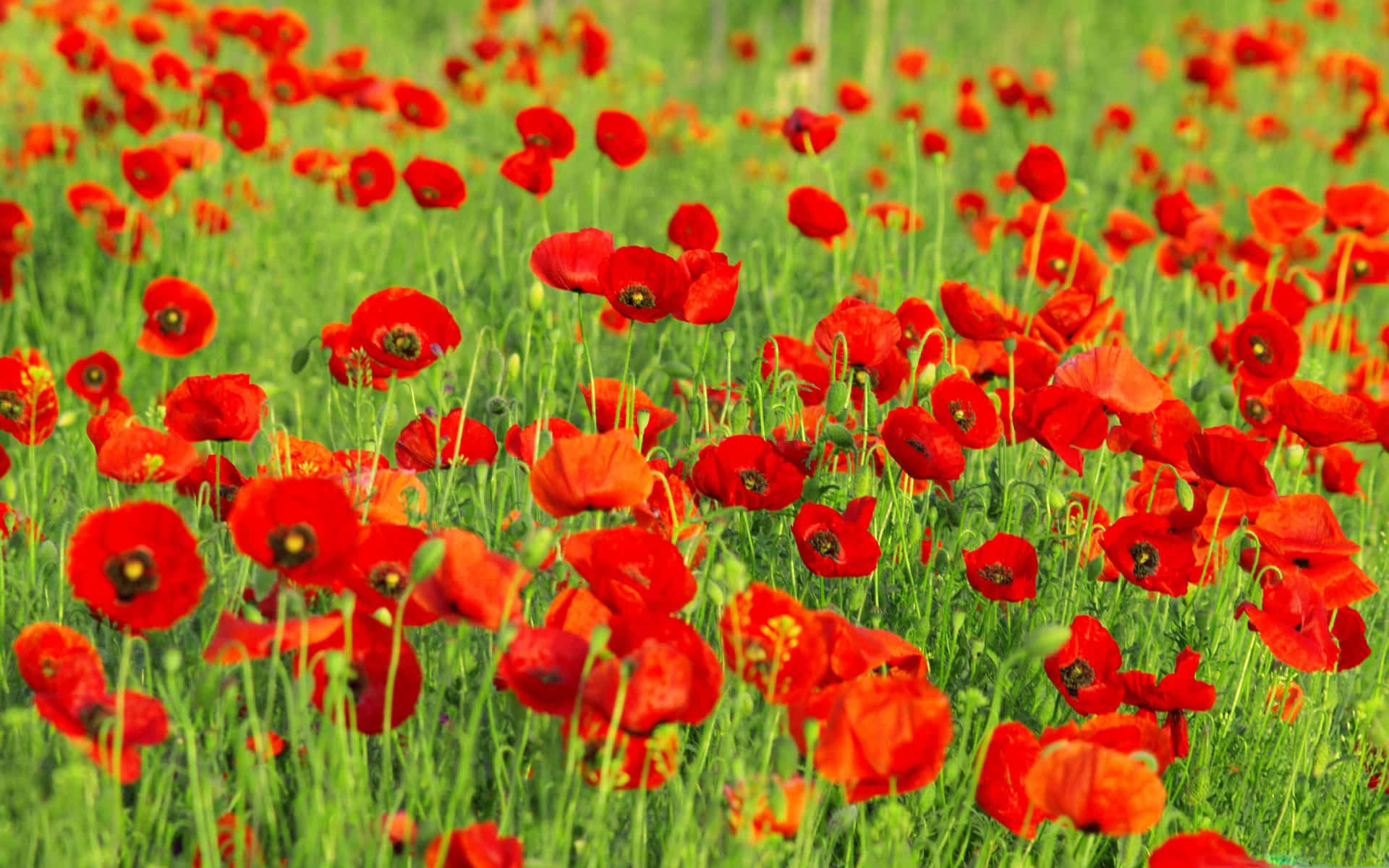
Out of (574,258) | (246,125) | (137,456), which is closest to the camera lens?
(137,456)

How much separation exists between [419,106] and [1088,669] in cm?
270

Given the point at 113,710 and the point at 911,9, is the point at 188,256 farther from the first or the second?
the point at 911,9

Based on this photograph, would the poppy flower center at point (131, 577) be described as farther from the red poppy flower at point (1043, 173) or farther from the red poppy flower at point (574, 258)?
the red poppy flower at point (1043, 173)

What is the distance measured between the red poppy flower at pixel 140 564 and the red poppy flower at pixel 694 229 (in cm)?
133

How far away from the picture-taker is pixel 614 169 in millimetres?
5223

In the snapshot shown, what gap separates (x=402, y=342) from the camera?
1.97m

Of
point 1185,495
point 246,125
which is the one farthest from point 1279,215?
point 246,125

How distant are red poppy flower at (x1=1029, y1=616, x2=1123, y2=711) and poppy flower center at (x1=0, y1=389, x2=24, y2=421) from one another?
1424mm

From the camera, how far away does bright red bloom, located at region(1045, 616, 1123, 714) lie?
1.67 metres

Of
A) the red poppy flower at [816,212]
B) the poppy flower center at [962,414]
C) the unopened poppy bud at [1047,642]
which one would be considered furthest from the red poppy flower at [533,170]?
the unopened poppy bud at [1047,642]

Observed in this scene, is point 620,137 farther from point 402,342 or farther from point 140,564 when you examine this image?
point 140,564

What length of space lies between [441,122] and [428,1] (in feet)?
23.4

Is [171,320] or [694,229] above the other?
[694,229]

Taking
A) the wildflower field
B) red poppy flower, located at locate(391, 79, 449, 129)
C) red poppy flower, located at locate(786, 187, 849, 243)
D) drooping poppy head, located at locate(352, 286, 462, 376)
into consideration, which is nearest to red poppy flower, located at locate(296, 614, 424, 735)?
the wildflower field
